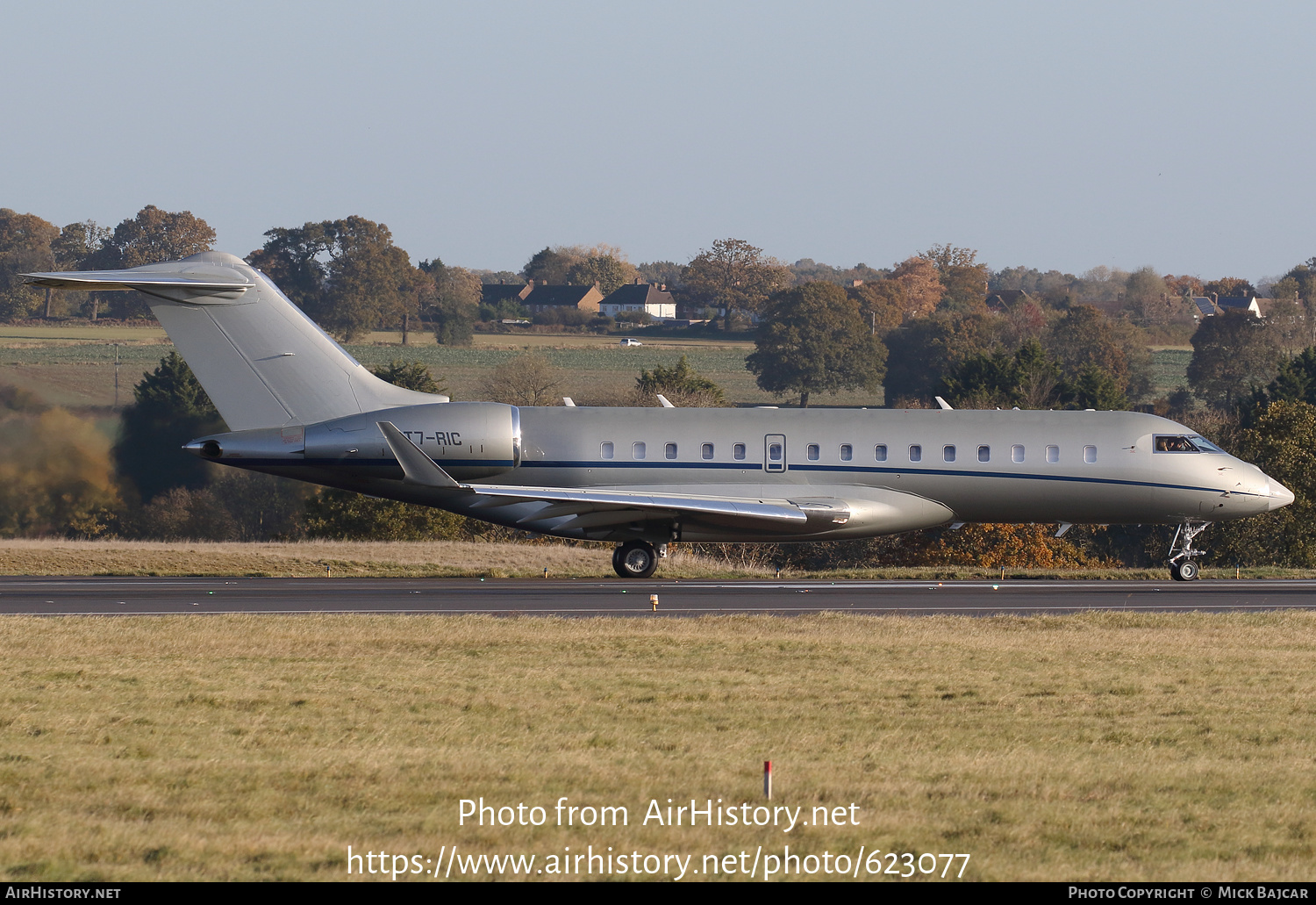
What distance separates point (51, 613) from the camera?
77.7 ft

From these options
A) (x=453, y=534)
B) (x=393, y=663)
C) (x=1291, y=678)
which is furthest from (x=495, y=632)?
(x=453, y=534)

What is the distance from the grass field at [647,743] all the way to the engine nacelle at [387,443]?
9689mm

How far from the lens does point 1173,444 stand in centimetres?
3212

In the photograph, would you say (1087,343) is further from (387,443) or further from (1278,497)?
(387,443)

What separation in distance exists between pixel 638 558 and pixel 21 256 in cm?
11573

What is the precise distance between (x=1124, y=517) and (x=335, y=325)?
92.8m

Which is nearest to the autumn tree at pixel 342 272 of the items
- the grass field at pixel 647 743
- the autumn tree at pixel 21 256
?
the autumn tree at pixel 21 256

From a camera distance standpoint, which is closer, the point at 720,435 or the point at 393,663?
the point at 393,663

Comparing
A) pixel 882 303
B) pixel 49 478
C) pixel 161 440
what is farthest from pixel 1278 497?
pixel 882 303

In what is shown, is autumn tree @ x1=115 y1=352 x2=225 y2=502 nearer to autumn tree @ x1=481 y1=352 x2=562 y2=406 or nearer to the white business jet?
autumn tree @ x1=481 y1=352 x2=562 y2=406

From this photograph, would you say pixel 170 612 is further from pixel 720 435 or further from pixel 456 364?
pixel 456 364

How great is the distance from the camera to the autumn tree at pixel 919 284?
170m

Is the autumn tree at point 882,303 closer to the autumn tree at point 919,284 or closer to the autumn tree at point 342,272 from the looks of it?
the autumn tree at point 919,284

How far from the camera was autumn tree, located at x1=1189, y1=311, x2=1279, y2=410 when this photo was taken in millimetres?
108000
